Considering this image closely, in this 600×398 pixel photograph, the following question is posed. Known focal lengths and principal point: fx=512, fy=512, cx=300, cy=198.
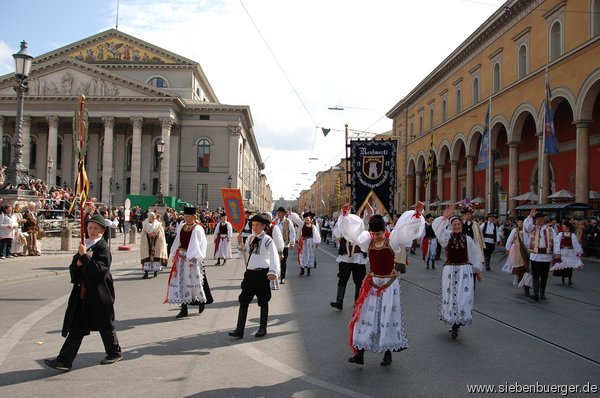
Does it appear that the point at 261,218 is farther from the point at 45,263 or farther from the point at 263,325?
the point at 45,263

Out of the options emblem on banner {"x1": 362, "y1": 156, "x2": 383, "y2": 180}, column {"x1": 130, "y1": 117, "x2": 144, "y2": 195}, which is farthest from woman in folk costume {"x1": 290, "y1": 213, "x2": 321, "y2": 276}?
column {"x1": 130, "y1": 117, "x2": 144, "y2": 195}

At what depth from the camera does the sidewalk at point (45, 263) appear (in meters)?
13.1

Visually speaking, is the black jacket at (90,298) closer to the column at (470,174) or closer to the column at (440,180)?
the column at (470,174)

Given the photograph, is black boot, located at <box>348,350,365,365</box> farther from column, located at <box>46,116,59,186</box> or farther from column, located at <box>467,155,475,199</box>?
column, located at <box>46,116,59,186</box>

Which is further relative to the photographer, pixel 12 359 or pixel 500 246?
pixel 500 246

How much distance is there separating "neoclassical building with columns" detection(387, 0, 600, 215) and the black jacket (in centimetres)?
2448

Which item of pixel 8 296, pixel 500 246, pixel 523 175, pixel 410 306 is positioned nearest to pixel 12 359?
pixel 8 296

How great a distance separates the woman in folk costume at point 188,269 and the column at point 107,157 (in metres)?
50.9

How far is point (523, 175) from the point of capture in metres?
35.3

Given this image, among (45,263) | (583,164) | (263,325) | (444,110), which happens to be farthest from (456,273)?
(444,110)

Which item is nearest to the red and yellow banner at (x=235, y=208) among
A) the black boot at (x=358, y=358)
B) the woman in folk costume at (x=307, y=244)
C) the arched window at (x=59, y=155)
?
the black boot at (x=358, y=358)

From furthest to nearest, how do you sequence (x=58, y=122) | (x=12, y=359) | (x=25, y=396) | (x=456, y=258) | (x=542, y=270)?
(x=58, y=122) < (x=542, y=270) < (x=456, y=258) < (x=12, y=359) < (x=25, y=396)

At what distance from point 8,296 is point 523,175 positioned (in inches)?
1299

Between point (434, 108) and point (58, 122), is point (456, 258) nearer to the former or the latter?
point (434, 108)
